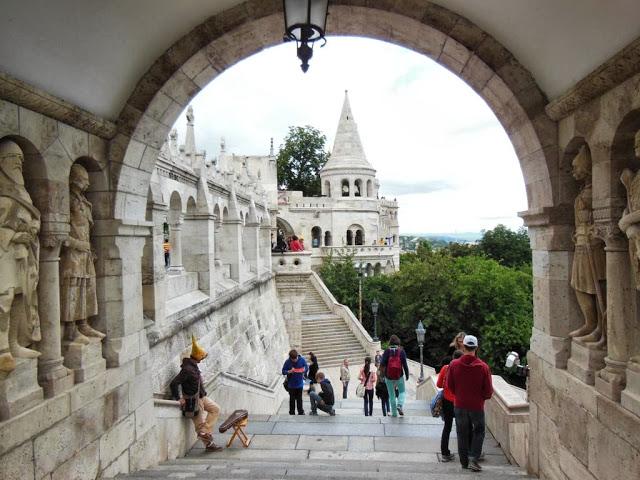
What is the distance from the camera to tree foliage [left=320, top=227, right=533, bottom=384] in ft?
73.7

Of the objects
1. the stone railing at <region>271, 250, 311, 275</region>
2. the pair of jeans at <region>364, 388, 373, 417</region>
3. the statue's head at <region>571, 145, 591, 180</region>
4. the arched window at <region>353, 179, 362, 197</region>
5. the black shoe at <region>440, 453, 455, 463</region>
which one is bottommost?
the pair of jeans at <region>364, 388, 373, 417</region>

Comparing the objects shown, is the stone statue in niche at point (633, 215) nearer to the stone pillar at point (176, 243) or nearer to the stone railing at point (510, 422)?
the stone railing at point (510, 422)

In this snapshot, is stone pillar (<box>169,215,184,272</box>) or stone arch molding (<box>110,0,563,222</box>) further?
stone pillar (<box>169,215,184,272</box>)

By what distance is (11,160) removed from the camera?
334 cm

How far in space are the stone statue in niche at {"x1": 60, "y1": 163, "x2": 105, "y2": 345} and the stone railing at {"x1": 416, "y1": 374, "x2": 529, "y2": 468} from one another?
4180mm

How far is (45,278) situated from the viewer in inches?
149

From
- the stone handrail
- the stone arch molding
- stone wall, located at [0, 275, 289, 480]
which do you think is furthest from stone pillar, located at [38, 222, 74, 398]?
the stone handrail

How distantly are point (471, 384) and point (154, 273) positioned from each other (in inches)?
174

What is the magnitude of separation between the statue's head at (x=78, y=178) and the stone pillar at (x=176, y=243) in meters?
5.21

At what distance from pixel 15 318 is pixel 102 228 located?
1301 millimetres

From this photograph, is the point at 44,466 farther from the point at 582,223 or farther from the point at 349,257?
the point at 349,257

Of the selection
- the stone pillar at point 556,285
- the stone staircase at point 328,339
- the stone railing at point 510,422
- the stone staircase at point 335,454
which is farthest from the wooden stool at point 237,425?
the stone staircase at point 328,339

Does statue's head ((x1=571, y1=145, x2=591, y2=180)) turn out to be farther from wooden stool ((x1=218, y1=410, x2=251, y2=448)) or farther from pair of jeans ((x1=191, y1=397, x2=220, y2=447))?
pair of jeans ((x1=191, y1=397, x2=220, y2=447))

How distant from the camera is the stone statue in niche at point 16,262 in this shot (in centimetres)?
324
